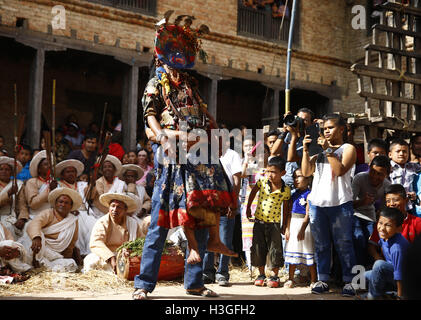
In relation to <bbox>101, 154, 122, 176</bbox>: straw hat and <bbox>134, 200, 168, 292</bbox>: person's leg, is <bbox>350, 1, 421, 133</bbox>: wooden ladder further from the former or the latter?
<bbox>134, 200, 168, 292</bbox>: person's leg

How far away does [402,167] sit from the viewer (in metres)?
5.20

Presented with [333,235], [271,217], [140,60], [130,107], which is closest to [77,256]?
[271,217]

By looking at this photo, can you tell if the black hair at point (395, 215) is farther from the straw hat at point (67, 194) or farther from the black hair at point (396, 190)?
the straw hat at point (67, 194)

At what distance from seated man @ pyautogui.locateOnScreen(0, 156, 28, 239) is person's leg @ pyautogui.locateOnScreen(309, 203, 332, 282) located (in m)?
3.55

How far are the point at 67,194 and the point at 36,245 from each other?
0.75m

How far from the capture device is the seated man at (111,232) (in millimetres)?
5395

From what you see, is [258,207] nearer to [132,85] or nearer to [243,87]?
[132,85]

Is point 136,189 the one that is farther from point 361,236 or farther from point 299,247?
point 361,236

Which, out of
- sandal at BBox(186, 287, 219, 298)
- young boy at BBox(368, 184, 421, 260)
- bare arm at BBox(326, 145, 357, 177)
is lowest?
sandal at BBox(186, 287, 219, 298)

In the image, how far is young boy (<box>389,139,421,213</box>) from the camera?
201 inches

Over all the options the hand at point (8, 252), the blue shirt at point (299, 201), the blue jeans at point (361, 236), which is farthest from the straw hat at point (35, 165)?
the blue jeans at point (361, 236)

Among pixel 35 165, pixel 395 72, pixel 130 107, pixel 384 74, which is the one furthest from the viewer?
pixel 130 107

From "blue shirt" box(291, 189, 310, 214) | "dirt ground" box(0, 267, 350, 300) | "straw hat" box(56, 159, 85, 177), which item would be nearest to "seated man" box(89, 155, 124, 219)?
"straw hat" box(56, 159, 85, 177)

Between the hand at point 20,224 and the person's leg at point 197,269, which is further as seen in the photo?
the hand at point 20,224
